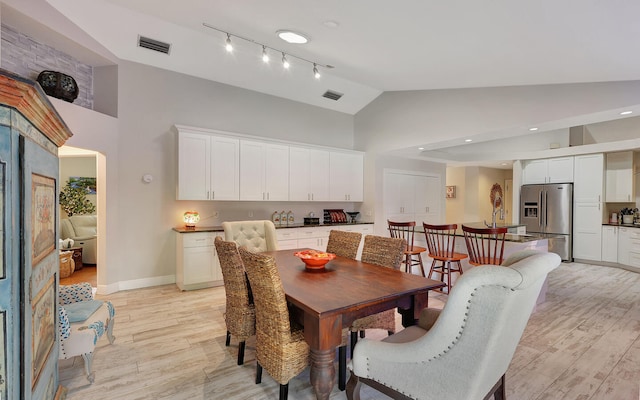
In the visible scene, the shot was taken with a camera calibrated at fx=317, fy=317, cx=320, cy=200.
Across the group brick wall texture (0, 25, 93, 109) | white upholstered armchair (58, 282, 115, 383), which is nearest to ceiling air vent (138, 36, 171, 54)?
brick wall texture (0, 25, 93, 109)

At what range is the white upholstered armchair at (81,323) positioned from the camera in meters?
2.13

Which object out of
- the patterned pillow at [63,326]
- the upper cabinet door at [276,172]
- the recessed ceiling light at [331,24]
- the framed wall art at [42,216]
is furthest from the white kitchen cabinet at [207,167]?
the framed wall art at [42,216]

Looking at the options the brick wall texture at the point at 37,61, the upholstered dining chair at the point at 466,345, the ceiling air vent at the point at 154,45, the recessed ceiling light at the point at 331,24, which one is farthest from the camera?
the ceiling air vent at the point at 154,45

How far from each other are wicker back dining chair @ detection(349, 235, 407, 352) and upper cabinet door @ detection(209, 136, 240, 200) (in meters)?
2.75

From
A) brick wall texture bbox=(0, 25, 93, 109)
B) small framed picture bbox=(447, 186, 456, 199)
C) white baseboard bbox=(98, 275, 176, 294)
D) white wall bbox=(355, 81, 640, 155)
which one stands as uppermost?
brick wall texture bbox=(0, 25, 93, 109)

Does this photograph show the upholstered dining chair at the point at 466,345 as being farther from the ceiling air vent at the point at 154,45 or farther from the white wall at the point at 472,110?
the ceiling air vent at the point at 154,45

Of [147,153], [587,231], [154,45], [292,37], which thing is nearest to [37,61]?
[154,45]

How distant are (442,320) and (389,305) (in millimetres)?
690

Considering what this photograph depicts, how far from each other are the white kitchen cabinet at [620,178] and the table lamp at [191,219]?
7669 mm

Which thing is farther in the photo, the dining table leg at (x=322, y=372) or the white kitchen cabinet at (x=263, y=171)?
the white kitchen cabinet at (x=263, y=171)

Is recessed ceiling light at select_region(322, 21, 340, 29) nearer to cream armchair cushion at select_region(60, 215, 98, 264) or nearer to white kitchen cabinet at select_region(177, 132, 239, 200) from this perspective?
white kitchen cabinet at select_region(177, 132, 239, 200)

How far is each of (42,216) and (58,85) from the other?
3.05 m

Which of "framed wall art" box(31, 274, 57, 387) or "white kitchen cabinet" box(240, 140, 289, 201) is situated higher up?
"white kitchen cabinet" box(240, 140, 289, 201)

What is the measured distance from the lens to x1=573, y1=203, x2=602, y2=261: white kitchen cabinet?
6242 mm
